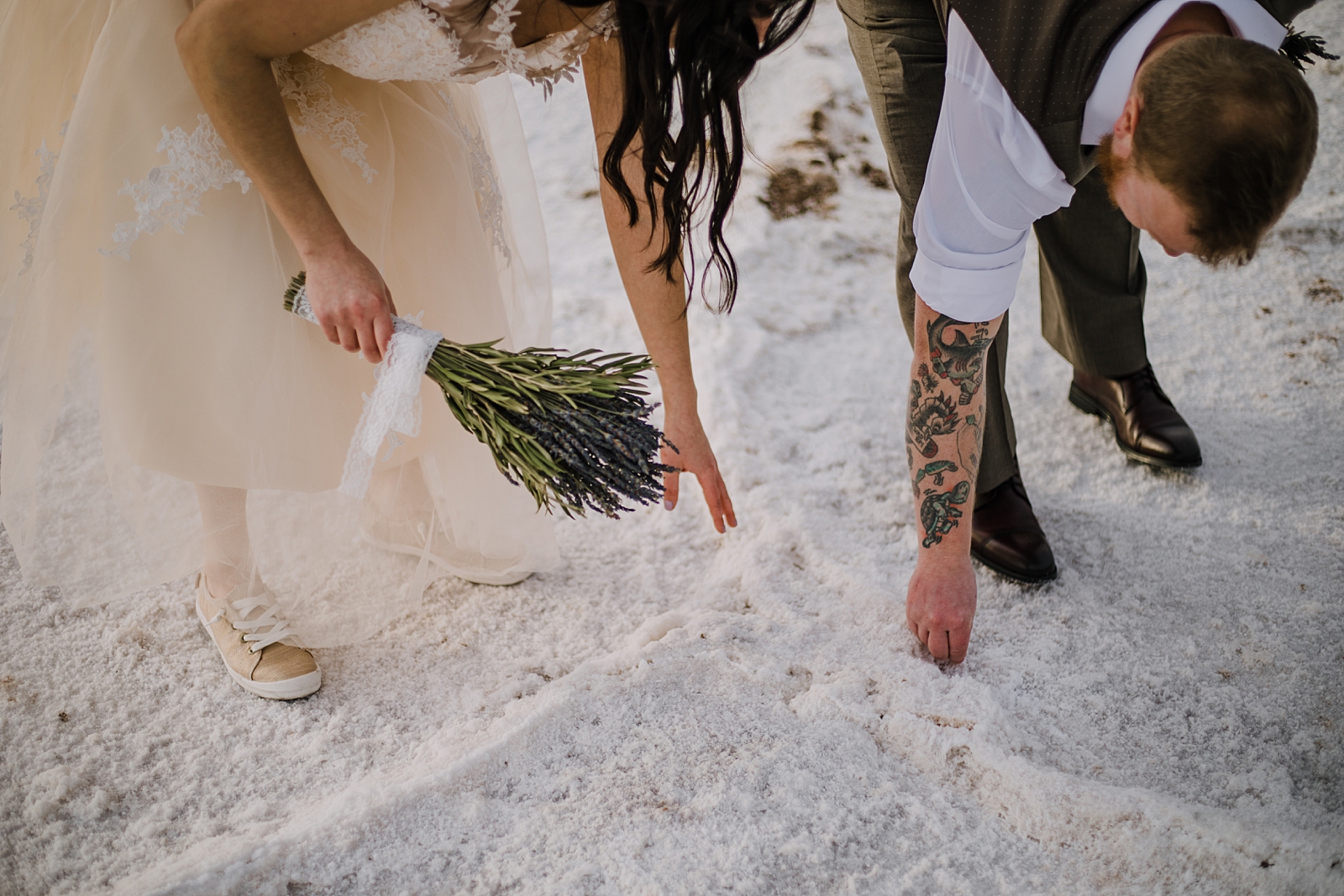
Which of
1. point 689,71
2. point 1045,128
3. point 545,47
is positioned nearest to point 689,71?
point 689,71

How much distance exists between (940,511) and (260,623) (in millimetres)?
1244

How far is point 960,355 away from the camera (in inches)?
52.7

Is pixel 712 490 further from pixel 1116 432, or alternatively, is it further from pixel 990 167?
pixel 1116 432

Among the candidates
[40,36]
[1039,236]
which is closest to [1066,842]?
[1039,236]

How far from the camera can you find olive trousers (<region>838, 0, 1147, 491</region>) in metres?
1.46

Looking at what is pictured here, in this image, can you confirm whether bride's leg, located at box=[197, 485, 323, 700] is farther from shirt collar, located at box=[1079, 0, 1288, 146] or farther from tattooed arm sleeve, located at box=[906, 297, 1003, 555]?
shirt collar, located at box=[1079, 0, 1288, 146]

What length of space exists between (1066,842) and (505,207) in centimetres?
150

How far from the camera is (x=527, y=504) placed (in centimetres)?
171

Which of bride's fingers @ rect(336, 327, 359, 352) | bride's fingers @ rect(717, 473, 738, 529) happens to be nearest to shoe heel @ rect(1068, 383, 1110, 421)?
bride's fingers @ rect(717, 473, 738, 529)

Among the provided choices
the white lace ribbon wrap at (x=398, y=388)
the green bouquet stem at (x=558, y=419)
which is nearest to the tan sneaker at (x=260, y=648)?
the white lace ribbon wrap at (x=398, y=388)

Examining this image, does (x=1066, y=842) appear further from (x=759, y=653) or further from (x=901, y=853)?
(x=759, y=653)

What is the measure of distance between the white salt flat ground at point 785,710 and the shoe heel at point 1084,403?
0.03 metres

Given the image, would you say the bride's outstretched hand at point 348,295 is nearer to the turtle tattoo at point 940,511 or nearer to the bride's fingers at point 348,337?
the bride's fingers at point 348,337

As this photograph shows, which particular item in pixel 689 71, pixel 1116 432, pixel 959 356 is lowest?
pixel 1116 432
